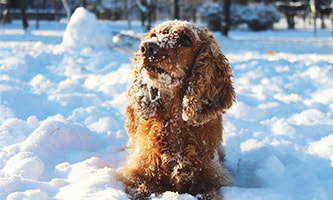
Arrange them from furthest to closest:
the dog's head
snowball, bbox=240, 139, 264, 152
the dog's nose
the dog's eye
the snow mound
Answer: the snow mound → snowball, bbox=240, 139, 264, 152 → the dog's eye → the dog's head → the dog's nose

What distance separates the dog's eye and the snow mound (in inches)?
340

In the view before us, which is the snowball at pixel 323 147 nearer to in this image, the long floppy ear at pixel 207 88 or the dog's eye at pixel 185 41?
the long floppy ear at pixel 207 88

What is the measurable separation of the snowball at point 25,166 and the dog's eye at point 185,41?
56.5 inches

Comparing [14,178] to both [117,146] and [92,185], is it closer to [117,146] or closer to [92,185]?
[92,185]

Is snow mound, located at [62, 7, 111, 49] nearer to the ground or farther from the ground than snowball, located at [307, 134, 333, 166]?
farther from the ground

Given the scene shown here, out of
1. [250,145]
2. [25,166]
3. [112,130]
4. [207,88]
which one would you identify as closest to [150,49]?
[207,88]

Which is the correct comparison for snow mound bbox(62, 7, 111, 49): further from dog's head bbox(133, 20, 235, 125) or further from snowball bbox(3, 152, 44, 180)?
dog's head bbox(133, 20, 235, 125)

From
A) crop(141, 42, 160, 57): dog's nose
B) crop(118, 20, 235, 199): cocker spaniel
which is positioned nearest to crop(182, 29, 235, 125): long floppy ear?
crop(118, 20, 235, 199): cocker spaniel

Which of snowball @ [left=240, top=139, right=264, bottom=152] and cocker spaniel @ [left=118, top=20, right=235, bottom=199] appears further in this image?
snowball @ [left=240, top=139, right=264, bottom=152]

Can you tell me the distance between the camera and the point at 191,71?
11.2 ft

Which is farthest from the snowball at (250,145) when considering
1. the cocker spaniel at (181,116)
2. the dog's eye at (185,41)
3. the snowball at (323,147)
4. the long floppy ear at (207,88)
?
the dog's eye at (185,41)

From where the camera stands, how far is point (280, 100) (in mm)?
6195

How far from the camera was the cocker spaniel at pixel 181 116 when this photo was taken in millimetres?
3246

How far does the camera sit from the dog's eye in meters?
3.30
